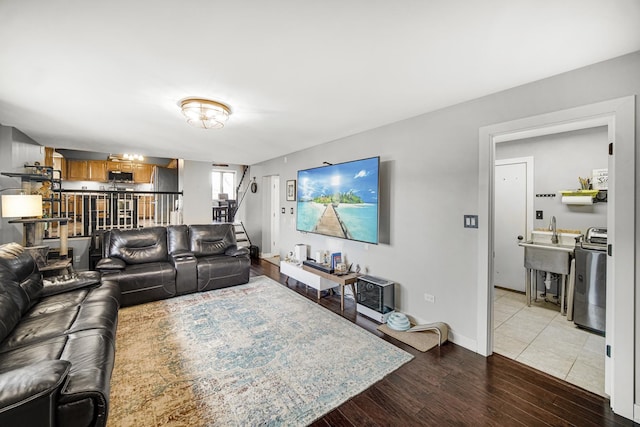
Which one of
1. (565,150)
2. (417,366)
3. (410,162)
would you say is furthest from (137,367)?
(565,150)

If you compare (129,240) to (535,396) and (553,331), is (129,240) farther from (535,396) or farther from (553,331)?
(553,331)

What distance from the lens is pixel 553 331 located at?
289 centimetres

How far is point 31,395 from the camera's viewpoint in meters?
1.10

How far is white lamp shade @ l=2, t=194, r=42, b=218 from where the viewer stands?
296 cm

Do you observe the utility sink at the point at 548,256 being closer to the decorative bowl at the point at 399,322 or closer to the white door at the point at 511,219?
the white door at the point at 511,219

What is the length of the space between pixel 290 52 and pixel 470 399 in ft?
9.14

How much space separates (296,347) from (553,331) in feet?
9.36

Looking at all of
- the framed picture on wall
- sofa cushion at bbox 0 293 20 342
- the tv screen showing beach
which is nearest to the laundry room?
the tv screen showing beach

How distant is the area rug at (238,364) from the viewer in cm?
176

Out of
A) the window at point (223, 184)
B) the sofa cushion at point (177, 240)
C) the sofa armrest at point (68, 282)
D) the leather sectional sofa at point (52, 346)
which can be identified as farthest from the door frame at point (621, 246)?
the window at point (223, 184)

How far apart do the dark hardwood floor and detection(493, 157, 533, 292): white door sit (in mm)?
2198

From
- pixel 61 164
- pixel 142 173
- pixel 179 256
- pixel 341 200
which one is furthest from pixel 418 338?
pixel 61 164

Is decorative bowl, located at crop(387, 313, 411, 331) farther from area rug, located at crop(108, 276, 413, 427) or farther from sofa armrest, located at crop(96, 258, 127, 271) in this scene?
sofa armrest, located at crop(96, 258, 127, 271)

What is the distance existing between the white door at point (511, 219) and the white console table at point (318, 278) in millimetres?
2528
